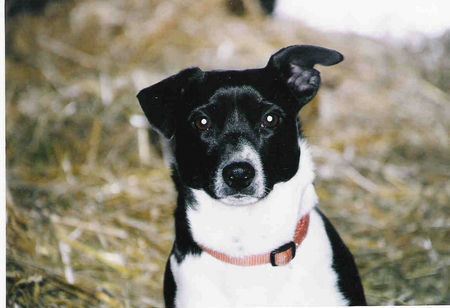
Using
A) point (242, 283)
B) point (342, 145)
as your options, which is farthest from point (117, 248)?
point (342, 145)

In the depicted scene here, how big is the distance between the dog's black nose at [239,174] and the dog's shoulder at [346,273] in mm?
593

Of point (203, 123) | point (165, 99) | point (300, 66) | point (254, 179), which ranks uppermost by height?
point (300, 66)

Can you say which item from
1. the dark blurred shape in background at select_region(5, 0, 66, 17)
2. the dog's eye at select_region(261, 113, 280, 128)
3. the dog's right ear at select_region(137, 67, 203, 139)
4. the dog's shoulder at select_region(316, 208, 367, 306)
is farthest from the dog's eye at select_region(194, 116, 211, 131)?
the dark blurred shape in background at select_region(5, 0, 66, 17)

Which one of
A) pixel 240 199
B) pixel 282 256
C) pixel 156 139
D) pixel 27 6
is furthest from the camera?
pixel 27 6

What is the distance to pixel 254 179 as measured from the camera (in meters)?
2.98

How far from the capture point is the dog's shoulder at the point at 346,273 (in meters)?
3.16

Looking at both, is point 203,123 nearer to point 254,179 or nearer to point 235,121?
point 235,121

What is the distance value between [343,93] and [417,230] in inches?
53.4

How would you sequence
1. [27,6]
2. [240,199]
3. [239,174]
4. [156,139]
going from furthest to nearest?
[27,6]
[156,139]
[240,199]
[239,174]

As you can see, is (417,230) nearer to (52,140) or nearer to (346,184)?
(346,184)

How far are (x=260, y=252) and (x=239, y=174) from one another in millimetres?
477

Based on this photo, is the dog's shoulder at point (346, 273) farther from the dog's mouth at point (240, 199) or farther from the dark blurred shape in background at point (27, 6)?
the dark blurred shape in background at point (27, 6)

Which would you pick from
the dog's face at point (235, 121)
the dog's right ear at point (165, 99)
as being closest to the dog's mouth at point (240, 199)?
the dog's face at point (235, 121)

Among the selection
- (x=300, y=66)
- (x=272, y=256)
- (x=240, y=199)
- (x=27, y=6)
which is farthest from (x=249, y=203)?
(x=27, y=6)
